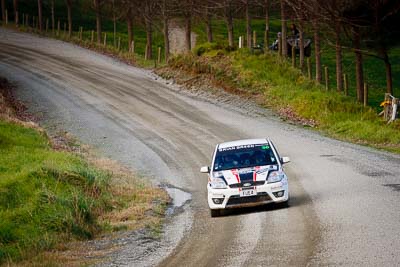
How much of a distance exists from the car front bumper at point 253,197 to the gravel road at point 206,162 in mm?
316

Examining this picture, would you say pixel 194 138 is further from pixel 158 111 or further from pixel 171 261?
pixel 171 261

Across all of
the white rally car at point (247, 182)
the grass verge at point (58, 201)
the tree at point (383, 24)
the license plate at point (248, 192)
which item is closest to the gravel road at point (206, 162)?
the white rally car at point (247, 182)

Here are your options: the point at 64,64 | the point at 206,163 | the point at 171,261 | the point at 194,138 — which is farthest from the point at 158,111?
the point at 171,261

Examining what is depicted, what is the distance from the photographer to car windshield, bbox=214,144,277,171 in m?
20.9

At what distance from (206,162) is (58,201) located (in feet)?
32.4

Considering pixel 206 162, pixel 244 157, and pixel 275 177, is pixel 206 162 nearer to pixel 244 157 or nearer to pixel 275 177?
pixel 244 157

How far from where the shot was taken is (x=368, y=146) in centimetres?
3180

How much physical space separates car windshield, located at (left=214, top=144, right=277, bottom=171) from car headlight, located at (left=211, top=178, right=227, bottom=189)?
0.65 meters

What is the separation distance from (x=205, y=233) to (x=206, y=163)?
10843 millimetres

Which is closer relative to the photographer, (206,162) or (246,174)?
(246,174)

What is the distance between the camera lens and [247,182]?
19.8 meters

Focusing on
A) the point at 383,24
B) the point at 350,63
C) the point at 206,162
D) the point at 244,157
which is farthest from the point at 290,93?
the point at 350,63

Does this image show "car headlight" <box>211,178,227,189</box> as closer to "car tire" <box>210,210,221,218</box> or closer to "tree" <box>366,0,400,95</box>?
"car tire" <box>210,210,221,218</box>

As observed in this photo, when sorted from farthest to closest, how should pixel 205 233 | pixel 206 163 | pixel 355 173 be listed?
pixel 206 163 → pixel 355 173 → pixel 205 233
